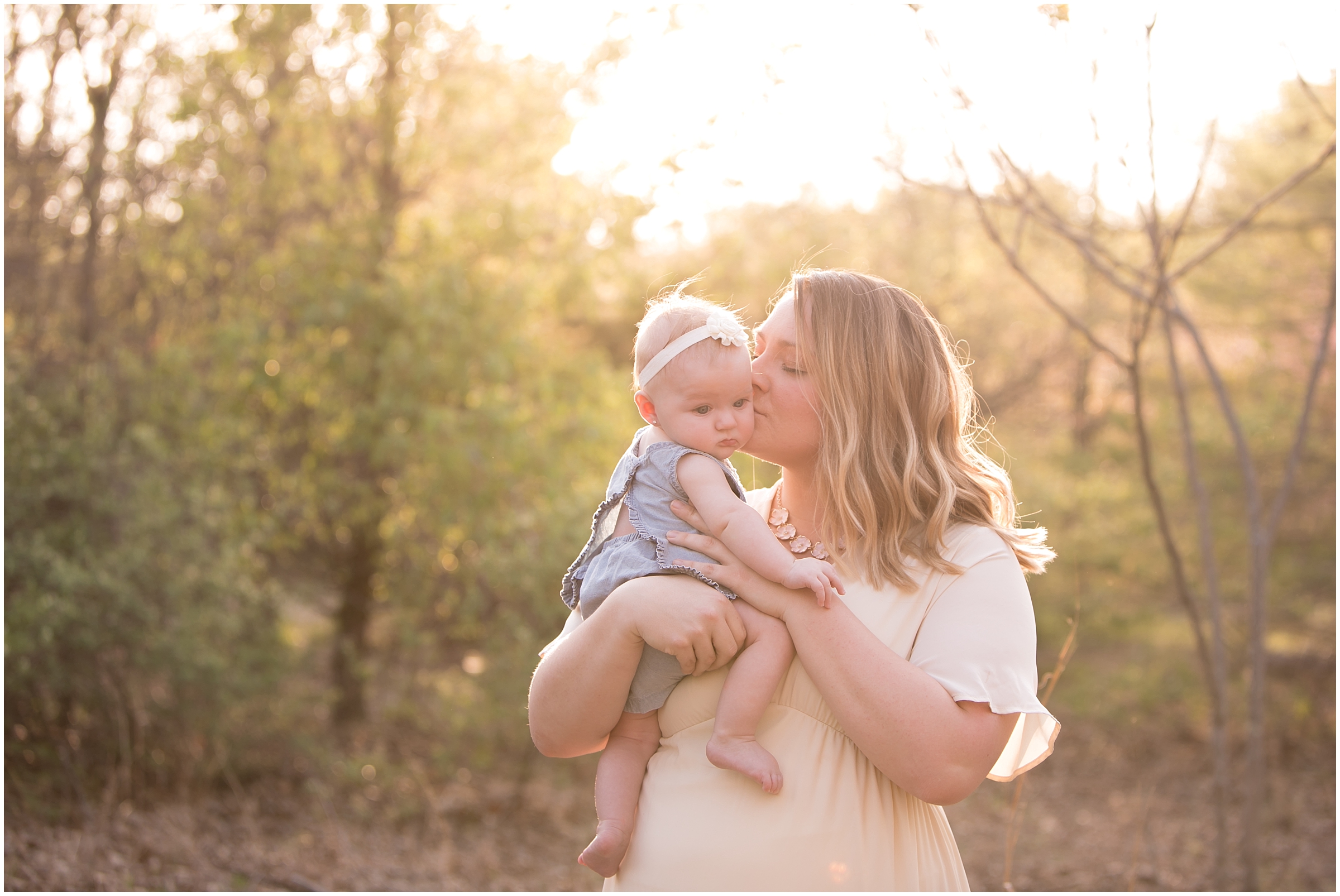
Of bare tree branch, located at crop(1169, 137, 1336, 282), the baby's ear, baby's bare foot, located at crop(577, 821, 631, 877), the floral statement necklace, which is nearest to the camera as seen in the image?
baby's bare foot, located at crop(577, 821, 631, 877)

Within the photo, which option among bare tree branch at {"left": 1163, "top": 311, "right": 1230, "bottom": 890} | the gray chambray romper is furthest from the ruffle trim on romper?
bare tree branch at {"left": 1163, "top": 311, "right": 1230, "bottom": 890}

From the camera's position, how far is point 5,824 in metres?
4.79

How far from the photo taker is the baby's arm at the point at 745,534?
6.16ft

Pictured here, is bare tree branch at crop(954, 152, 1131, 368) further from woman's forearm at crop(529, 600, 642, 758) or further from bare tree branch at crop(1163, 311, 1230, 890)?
woman's forearm at crop(529, 600, 642, 758)

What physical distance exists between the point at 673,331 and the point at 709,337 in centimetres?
10

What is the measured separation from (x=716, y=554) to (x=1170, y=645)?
9553mm

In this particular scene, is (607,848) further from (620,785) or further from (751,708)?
(751,708)

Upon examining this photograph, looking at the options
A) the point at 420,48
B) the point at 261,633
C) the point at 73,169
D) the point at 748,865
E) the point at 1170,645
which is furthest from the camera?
the point at 1170,645

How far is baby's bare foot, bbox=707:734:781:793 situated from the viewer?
1855 millimetres

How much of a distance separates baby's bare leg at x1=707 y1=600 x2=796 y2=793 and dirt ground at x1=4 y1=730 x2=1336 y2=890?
3.30m

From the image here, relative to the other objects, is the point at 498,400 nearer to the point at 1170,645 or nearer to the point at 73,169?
the point at 73,169

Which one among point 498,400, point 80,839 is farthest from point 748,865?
point 498,400

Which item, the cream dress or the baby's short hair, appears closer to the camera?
the cream dress

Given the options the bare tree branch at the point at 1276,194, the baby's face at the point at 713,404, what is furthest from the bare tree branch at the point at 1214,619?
the baby's face at the point at 713,404
